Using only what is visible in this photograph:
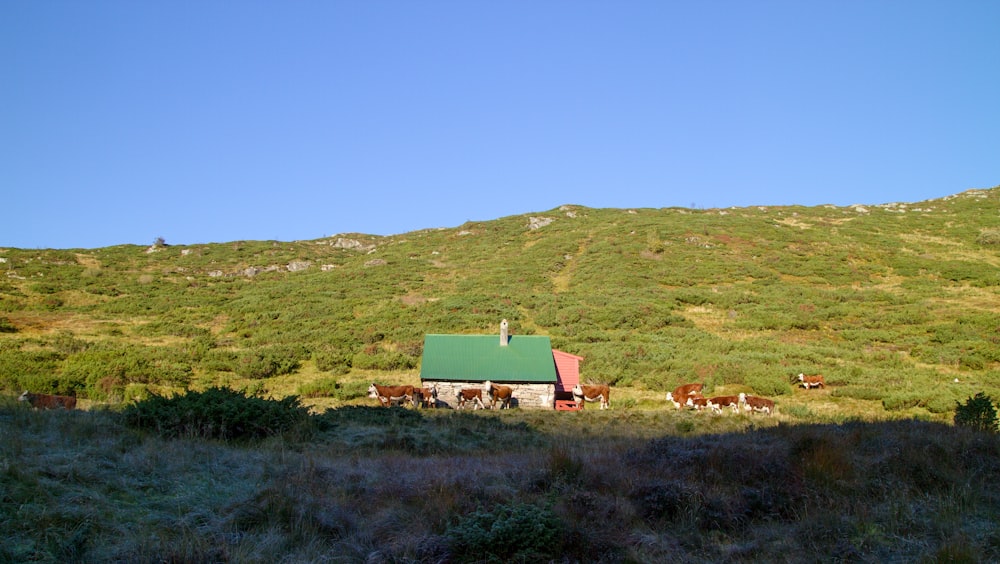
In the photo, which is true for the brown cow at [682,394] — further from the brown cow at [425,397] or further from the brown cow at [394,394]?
the brown cow at [394,394]

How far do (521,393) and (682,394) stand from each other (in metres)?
6.88

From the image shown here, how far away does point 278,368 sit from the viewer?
29375 millimetres

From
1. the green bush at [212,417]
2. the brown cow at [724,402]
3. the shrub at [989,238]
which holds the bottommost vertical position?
the brown cow at [724,402]

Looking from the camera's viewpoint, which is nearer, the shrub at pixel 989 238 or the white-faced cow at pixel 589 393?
the white-faced cow at pixel 589 393

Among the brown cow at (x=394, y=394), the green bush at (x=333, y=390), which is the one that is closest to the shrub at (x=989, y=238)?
the brown cow at (x=394, y=394)

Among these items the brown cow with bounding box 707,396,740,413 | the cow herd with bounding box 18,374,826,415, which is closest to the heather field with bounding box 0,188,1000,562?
the cow herd with bounding box 18,374,826,415

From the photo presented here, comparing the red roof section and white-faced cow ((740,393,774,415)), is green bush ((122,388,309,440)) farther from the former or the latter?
white-faced cow ((740,393,774,415))

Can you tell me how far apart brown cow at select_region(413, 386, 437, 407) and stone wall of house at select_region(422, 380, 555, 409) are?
1.39 ft

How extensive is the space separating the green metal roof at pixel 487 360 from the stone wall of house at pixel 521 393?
28cm

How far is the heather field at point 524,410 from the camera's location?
6.70 metres

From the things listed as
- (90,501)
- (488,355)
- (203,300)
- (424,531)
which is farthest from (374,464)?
(203,300)

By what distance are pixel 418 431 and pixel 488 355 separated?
12.3 m

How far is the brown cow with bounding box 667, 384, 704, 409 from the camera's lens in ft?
77.3

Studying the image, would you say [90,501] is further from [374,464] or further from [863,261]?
[863,261]
